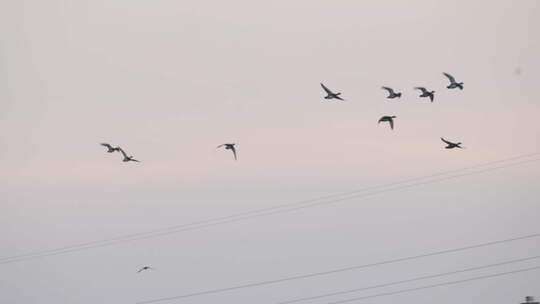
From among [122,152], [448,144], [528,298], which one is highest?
[122,152]

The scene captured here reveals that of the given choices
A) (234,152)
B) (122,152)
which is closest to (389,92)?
(234,152)

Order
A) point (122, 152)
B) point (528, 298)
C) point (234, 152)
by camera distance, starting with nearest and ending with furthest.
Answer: point (528, 298)
point (234, 152)
point (122, 152)

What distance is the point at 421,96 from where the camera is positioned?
162m

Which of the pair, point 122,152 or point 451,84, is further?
point 122,152

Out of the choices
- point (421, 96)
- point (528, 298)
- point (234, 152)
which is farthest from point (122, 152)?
point (528, 298)

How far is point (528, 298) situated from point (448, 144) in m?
13.3

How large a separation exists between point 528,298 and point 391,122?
1943 centimetres

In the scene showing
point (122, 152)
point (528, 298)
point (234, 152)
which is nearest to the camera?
point (528, 298)

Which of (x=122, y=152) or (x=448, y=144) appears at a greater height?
(x=122, y=152)

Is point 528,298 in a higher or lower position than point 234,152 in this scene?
lower

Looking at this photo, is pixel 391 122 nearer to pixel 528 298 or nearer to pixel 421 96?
pixel 421 96

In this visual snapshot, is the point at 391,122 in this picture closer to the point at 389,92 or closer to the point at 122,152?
the point at 389,92

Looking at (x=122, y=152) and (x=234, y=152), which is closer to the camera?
(x=234, y=152)

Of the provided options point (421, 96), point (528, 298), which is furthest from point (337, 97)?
point (528, 298)
